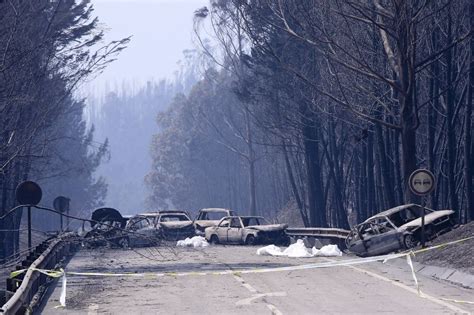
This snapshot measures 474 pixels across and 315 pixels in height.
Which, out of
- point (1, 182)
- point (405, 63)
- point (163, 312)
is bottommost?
point (163, 312)

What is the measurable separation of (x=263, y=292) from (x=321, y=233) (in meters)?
22.3

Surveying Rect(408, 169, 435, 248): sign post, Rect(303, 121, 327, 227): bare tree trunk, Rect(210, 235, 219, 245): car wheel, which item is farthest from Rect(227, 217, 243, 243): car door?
Rect(408, 169, 435, 248): sign post

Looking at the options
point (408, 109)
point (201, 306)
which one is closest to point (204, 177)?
point (408, 109)

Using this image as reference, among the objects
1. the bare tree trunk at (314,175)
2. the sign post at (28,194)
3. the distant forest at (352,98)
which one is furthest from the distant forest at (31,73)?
the bare tree trunk at (314,175)

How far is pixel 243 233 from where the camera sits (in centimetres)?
4259

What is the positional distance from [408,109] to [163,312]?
1829 centimetres

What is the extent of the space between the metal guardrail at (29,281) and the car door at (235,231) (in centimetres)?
1457

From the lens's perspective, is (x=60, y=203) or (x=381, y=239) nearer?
(x=381, y=239)

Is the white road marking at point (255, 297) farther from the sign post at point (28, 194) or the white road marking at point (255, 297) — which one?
the sign post at point (28, 194)

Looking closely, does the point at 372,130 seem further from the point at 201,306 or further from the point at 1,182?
the point at 201,306

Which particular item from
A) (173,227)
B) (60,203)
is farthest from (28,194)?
(173,227)

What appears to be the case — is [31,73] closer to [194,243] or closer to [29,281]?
[194,243]

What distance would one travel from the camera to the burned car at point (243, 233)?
41688mm

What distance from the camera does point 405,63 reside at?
3275 centimetres
